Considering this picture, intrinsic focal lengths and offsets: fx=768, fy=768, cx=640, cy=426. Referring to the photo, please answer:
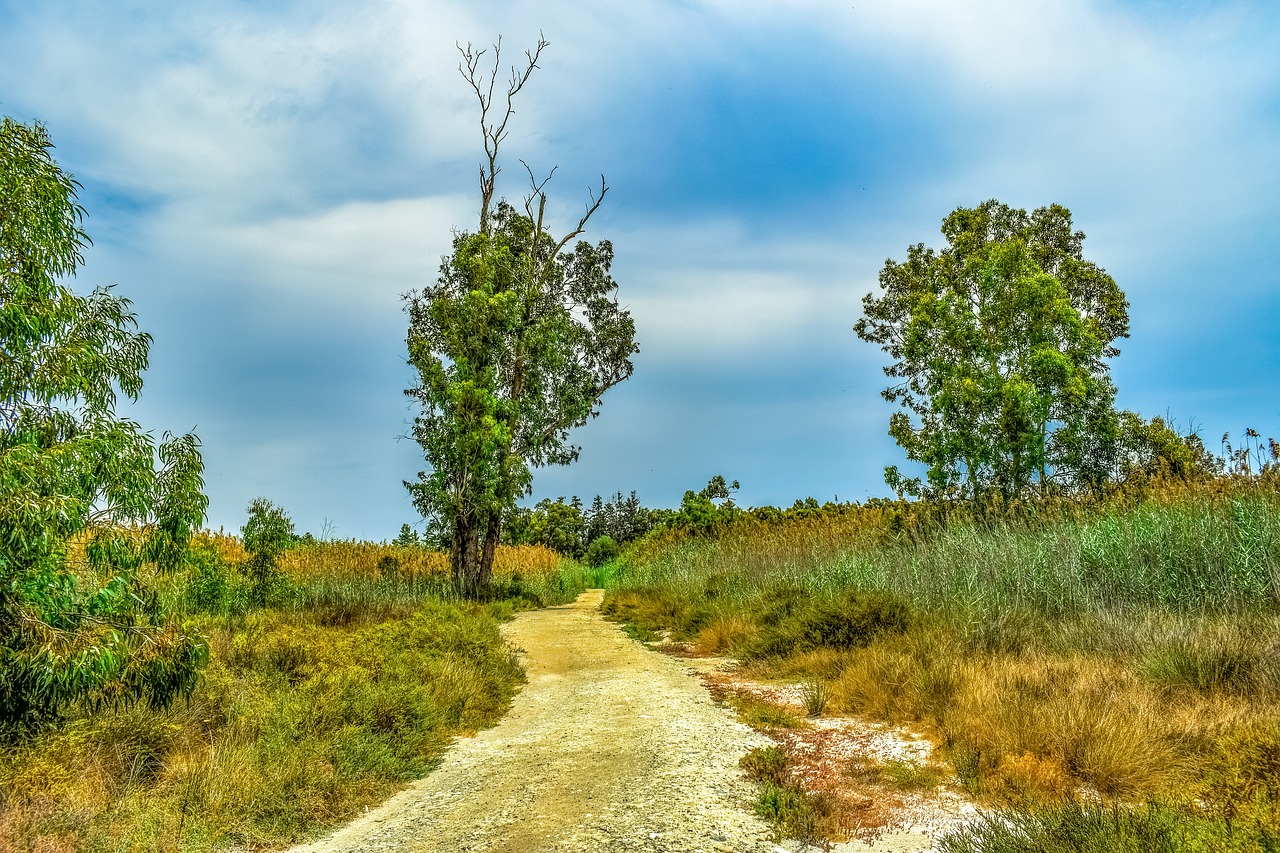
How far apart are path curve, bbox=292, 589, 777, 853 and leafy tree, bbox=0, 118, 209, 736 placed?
78.3 inches

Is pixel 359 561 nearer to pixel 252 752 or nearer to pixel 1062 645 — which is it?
pixel 252 752

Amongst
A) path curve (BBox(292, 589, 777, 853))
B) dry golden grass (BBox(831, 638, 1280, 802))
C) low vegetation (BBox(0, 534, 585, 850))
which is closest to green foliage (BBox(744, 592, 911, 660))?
path curve (BBox(292, 589, 777, 853))

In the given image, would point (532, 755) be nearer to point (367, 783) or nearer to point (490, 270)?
point (367, 783)

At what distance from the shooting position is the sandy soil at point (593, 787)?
447cm

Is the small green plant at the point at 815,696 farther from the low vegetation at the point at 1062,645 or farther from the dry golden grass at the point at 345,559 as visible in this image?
the dry golden grass at the point at 345,559

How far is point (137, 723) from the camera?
5980 mm

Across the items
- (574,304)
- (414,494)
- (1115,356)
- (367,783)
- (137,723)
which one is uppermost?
(574,304)

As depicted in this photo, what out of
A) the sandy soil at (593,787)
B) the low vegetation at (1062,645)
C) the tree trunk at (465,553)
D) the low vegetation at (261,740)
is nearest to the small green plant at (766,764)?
the sandy soil at (593,787)

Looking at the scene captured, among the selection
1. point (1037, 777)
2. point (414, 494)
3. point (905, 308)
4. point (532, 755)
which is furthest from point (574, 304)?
point (1037, 777)

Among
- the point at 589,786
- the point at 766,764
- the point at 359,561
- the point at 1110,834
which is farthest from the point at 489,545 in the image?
the point at 1110,834

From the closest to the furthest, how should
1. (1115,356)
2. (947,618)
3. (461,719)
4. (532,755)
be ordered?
(532,755) < (461,719) < (947,618) < (1115,356)

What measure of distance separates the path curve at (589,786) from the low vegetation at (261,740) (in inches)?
13.8

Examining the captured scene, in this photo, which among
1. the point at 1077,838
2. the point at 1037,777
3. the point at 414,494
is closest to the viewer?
the point at 1077,838

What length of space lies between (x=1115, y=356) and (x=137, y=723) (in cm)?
2637
